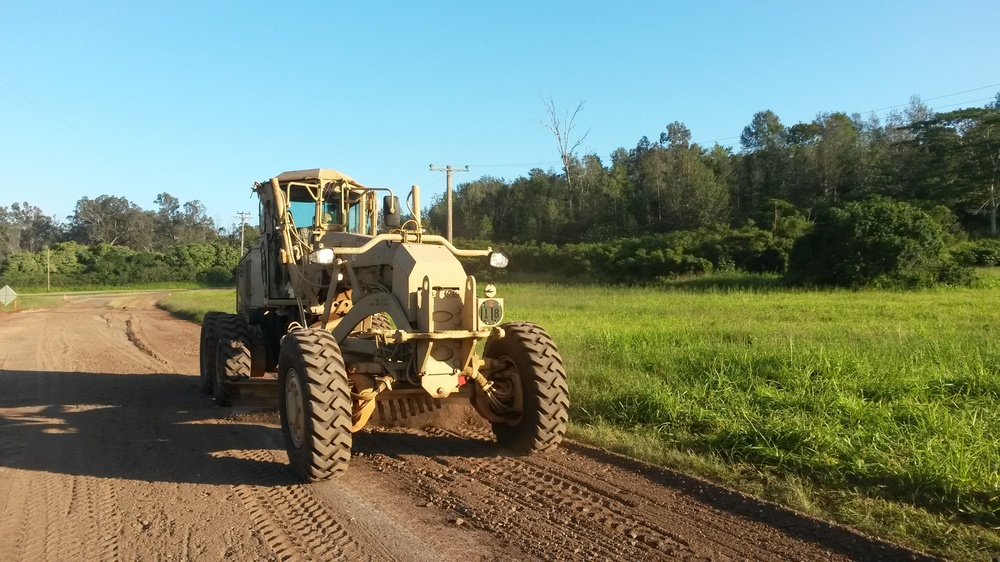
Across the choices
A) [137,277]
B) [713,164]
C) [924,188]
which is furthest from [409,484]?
[137,277]

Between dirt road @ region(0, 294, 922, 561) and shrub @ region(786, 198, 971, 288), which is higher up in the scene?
shrub @ region(786, 198, 971, 288)

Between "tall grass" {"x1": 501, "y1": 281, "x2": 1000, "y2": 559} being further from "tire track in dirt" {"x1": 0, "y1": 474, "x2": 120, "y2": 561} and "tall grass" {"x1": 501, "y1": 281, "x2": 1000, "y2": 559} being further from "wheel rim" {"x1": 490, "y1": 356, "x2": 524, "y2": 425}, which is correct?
"tire track in dirt" {"x1": 0, "y1": 474, "x2": 120, "y2": 561}

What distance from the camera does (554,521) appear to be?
199 inches

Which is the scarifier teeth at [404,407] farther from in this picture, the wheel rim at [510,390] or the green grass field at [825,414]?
the green grass field at [825,414]

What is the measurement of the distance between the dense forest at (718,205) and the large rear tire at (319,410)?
27263 millimetres

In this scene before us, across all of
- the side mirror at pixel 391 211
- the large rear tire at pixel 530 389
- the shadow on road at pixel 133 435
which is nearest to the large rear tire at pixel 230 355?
the shadow on road at pixel 133 435

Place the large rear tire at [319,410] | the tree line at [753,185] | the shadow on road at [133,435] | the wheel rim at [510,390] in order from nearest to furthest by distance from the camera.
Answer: the large rear tire at [319,410], the shadow on road at [133,435], the wheel rim at [510,390], the tree line at [753,185]

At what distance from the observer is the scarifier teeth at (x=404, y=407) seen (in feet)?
22.6

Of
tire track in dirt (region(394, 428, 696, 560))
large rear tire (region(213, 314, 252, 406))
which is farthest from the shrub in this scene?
tire track in dirt (region(394, 428, 696, 560))

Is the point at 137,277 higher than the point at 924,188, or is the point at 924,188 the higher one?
the point at 924,188

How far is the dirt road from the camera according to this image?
459 cm

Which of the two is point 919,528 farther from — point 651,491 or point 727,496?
point 651,491

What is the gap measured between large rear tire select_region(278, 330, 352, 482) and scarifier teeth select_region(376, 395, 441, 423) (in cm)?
86

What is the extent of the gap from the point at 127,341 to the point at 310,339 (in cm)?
1456
